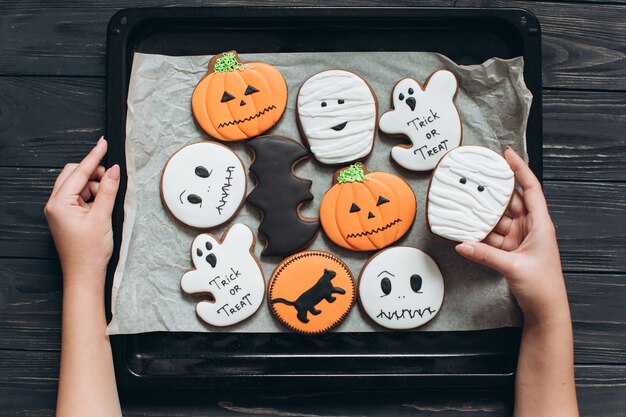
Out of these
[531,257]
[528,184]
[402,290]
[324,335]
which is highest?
[528,184]

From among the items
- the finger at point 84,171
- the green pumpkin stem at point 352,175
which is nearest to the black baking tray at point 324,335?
the finger at point 84,171

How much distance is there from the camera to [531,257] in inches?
40.3

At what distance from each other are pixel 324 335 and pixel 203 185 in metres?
0.37

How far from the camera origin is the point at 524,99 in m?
1.08

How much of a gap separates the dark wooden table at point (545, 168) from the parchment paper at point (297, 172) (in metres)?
0.13

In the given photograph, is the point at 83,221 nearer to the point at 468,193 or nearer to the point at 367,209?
the point at 367,209

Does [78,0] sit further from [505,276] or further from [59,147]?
[505,276]

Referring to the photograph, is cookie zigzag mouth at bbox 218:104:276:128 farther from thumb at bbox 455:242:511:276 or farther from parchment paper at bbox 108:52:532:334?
thumb at bbox 455:242:511:276

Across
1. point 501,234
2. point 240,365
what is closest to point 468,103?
point 501,234

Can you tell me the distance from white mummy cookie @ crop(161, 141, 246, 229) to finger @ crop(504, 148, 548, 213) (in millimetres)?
502

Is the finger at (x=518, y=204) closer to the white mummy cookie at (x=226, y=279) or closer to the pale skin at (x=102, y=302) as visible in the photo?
the pale skin at (x=102, y=302)

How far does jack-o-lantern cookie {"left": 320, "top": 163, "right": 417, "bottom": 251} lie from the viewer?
3.60 ft

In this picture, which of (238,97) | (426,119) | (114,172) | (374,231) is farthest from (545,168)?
(114,172)

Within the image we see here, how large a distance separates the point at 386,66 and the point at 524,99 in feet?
0.86
